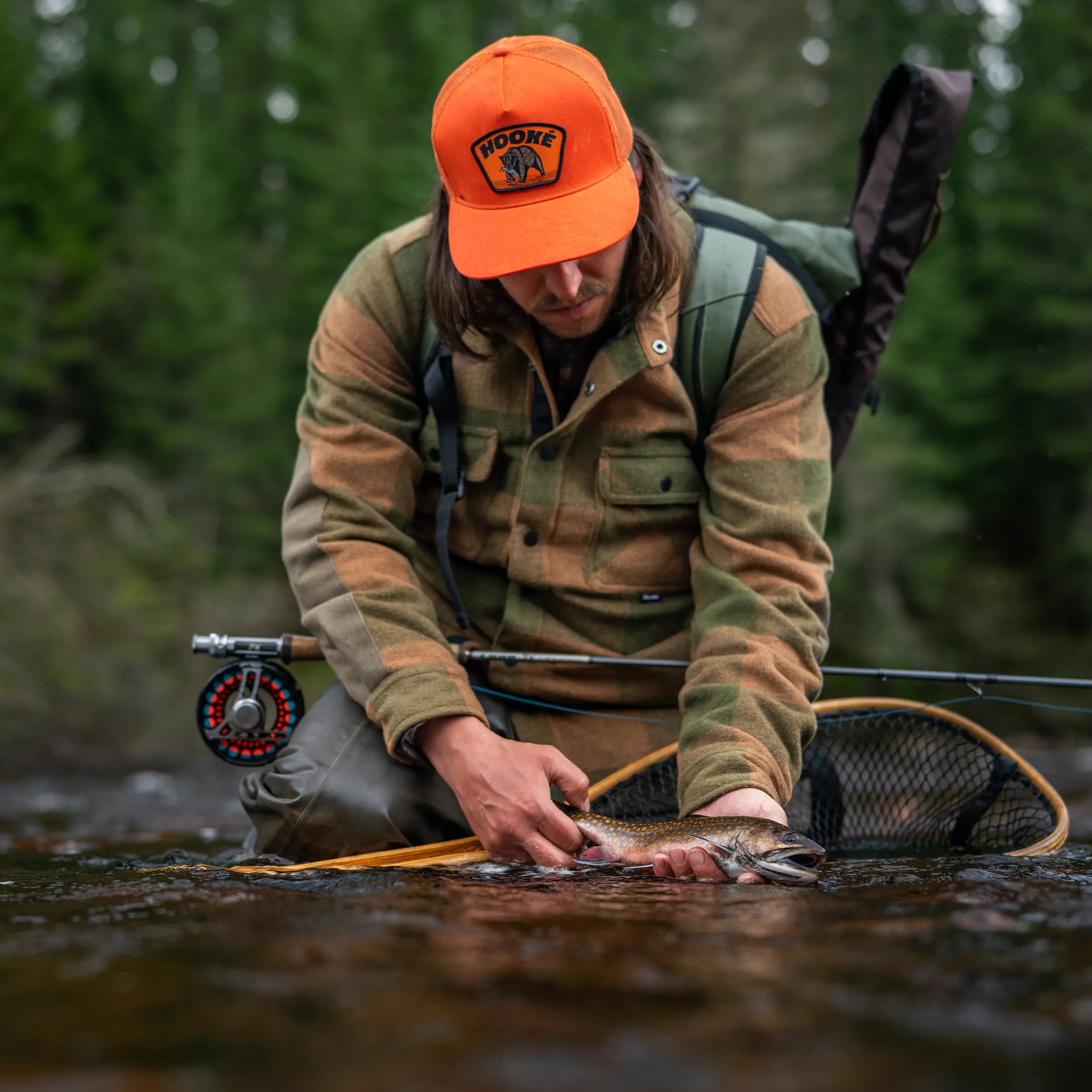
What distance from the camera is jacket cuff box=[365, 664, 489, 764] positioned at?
332cm

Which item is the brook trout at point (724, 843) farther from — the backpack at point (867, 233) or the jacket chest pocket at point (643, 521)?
the backpack at point (867, 233)

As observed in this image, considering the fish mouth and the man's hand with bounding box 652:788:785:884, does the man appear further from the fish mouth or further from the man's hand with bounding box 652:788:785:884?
the fish mouth

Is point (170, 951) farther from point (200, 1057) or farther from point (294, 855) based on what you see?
point (294, 855)

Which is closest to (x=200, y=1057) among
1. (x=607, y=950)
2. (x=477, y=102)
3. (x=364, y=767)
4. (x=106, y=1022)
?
(x=106, y=1022)

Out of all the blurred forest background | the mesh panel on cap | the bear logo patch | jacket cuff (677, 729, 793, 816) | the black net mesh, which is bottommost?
the black net mesh

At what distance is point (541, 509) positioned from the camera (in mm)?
3674

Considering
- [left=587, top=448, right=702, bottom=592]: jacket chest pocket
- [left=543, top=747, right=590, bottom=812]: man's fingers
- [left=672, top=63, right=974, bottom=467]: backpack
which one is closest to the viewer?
[left=543, top=747, right=590, bottom=812]: man's fingers

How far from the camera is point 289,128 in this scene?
88.9 feet

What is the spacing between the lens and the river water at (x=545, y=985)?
1478 millimetres

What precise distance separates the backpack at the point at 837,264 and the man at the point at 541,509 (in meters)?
0.06

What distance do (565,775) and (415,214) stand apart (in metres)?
14.7

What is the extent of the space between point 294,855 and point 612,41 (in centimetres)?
2600

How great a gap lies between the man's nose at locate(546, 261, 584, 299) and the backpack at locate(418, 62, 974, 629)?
490 mm

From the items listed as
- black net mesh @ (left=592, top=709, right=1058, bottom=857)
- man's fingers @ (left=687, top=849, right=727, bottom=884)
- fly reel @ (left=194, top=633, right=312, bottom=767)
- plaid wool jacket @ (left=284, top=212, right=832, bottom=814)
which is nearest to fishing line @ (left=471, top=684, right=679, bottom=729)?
plaid wool jacket @ (left=284, top=212, right=832, bottom=814)
